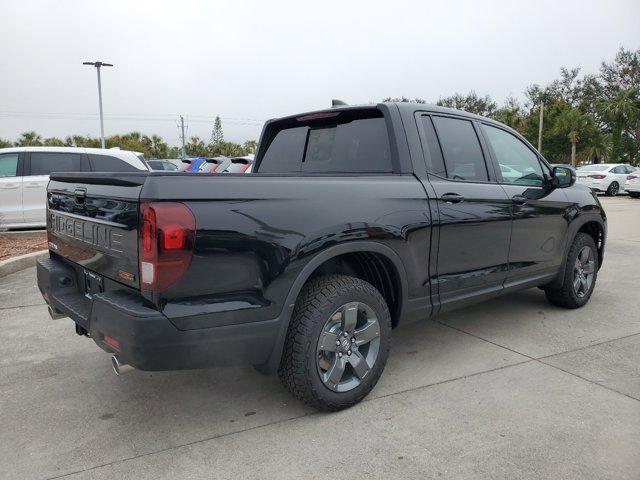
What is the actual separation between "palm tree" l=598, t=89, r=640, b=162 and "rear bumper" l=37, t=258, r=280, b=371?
43479mm

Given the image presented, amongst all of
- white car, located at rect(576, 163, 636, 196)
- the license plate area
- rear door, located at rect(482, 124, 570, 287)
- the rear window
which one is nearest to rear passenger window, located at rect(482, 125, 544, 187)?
rear door, located at rect(482, 124, 570, 287)

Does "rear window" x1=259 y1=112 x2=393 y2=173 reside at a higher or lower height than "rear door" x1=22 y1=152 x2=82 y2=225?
higher

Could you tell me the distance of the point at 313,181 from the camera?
287 centimetres

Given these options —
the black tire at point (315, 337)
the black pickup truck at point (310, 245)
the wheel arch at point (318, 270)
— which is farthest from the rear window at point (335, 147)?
the black tire at point (315, 337)

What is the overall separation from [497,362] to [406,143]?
167cm

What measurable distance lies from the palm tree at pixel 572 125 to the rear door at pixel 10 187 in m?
40.4

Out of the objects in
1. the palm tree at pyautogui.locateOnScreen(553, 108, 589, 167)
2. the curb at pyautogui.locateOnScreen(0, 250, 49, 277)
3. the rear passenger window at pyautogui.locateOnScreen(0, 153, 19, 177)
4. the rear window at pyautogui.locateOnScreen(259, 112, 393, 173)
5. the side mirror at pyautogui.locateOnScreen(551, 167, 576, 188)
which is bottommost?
the curb at pyautogui.locateOnScreen(0, 250, 49, 277)

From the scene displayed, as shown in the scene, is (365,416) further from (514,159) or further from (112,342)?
(514,159)

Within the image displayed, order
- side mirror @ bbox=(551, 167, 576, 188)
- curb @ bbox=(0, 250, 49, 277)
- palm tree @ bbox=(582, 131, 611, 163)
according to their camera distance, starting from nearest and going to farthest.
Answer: side mirror @ bbox=(551, 167, 576, 188) < curb @ bbox=(0, 250, 49, 277) < palm tree @ bbox=(582, 131, 611, 163)

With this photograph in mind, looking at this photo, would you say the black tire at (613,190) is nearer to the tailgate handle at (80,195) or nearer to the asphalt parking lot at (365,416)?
the asphalt parking lot at (365,416)

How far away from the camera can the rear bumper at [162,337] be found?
7.70 feet

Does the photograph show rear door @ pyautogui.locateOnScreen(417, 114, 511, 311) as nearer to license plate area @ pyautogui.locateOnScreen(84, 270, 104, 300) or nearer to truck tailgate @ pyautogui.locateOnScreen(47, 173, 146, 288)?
truck tailgate @ pyautogui.locateOnScreen(47, 173, 146, 288)

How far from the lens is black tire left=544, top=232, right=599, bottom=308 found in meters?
4.79

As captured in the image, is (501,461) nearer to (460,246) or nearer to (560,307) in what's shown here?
(460,246)
